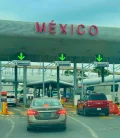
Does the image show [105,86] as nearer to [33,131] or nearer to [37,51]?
[37,51]

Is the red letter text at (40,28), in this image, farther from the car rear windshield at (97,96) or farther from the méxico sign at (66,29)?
the car rear windshield at (97,96)

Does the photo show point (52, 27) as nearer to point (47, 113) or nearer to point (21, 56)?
point (21, 56)

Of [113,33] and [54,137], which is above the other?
[113,33]

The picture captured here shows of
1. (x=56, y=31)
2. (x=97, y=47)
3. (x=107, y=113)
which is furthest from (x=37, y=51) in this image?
(x=107, y=113)

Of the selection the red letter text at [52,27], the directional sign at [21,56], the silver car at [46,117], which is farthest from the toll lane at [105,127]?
the directional sign at [21,56]

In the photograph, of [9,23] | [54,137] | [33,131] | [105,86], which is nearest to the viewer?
[54,137]

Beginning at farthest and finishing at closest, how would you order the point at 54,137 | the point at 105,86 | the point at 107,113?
1. the point at 105,86
2. the point at 107,113
3. the point at 54,137

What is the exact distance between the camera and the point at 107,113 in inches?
1131

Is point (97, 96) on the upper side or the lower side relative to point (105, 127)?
upper

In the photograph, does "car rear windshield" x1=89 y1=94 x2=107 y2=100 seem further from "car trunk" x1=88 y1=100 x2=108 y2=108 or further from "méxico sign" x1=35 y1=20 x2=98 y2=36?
"méxico sign" x1=35 y1=20 x2=98 y2=36

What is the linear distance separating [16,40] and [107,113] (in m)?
10.9

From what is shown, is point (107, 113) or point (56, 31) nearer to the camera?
point (107, 113)

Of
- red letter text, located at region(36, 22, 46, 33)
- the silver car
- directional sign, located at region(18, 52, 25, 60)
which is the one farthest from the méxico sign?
the silver car

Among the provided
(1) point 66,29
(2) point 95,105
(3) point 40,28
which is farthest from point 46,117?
(1) point 66,29
